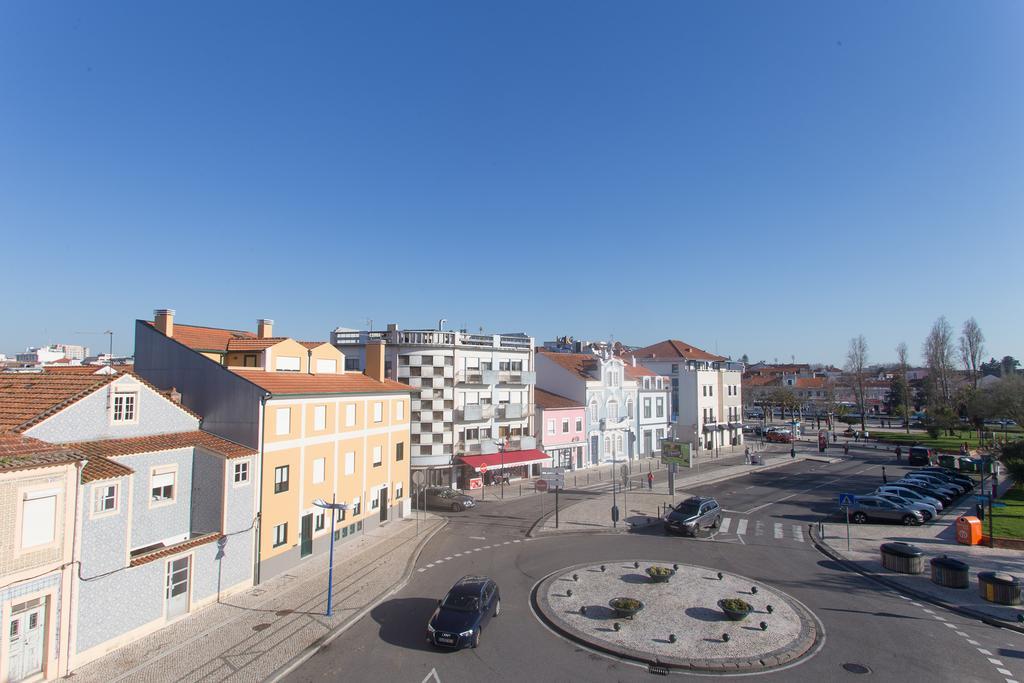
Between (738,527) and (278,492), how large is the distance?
80.5ft

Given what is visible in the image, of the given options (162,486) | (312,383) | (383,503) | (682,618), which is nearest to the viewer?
(682,618)

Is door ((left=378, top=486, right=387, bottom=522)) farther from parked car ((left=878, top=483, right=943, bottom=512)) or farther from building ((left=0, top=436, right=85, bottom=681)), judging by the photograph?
parked car ((left=878, top=483, right=943, bottom=512))

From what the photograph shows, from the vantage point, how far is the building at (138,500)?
15523mm

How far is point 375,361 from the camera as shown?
35.2 meters

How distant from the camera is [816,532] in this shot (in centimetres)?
2989

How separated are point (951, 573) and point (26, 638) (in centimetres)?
2996

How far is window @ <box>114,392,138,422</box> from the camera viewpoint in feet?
60.5

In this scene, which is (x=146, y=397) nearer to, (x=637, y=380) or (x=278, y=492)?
(x=278, y=492)

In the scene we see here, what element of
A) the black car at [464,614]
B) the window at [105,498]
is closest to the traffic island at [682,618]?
the black car at [464,614]

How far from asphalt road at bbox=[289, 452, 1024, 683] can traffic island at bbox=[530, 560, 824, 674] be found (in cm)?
54

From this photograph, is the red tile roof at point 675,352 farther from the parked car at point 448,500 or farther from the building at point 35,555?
the building at point 35,555

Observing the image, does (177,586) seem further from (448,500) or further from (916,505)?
(916,505)

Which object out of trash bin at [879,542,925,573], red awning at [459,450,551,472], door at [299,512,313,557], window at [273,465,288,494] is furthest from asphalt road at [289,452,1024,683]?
red awning at [459,450,551,472]

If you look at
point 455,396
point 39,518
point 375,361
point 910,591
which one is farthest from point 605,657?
point 455,396
